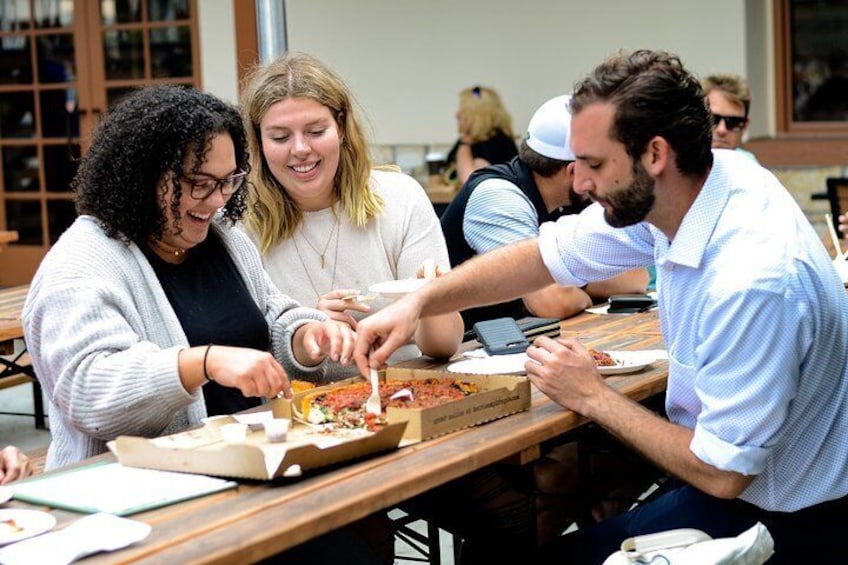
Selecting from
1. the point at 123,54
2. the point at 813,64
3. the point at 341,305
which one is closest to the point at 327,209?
the point at 341,305

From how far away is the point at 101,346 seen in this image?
2588 millimetres

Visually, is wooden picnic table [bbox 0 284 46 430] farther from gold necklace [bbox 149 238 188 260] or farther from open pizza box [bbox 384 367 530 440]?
open pizza box [bbox 384 367 530 440]

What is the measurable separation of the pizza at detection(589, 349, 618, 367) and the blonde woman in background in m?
5.09

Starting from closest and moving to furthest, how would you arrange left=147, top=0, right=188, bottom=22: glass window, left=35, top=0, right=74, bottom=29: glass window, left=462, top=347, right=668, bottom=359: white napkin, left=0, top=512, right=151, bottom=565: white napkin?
1. left=0, top=512, right=151, bottom=565: white napkin
2. left=462, top=347, right=668, bottom=359: white napkin
3. left=147, top=0, right=188, bottom=22: glass window
4. left=35, top=0, right=74, bottom=29: glass window

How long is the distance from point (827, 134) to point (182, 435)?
6291 mm

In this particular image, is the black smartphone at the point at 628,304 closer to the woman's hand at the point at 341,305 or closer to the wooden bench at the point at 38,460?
the woman's hand at the point at 341,305

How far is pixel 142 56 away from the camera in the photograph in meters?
10.0

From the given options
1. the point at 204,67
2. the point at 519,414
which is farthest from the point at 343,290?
the point at 204,67

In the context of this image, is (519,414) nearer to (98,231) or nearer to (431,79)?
(98,231)

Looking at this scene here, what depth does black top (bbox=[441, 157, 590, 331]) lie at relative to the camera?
4223mm

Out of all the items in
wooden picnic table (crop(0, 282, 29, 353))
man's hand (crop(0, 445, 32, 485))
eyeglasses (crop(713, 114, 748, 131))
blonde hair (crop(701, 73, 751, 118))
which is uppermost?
blonde hair (crop(701, 73, 751, 118))

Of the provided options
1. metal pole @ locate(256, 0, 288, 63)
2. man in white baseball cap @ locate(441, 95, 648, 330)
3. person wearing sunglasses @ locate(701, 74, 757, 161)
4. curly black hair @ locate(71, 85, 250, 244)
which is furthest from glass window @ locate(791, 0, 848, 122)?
curly black hair @ locate(71, 85, 250, 244)

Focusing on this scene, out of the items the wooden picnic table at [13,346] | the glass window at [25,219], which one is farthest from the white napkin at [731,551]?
the glass window at [25,219]

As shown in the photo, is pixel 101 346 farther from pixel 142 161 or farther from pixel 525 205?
pixel 525 205
